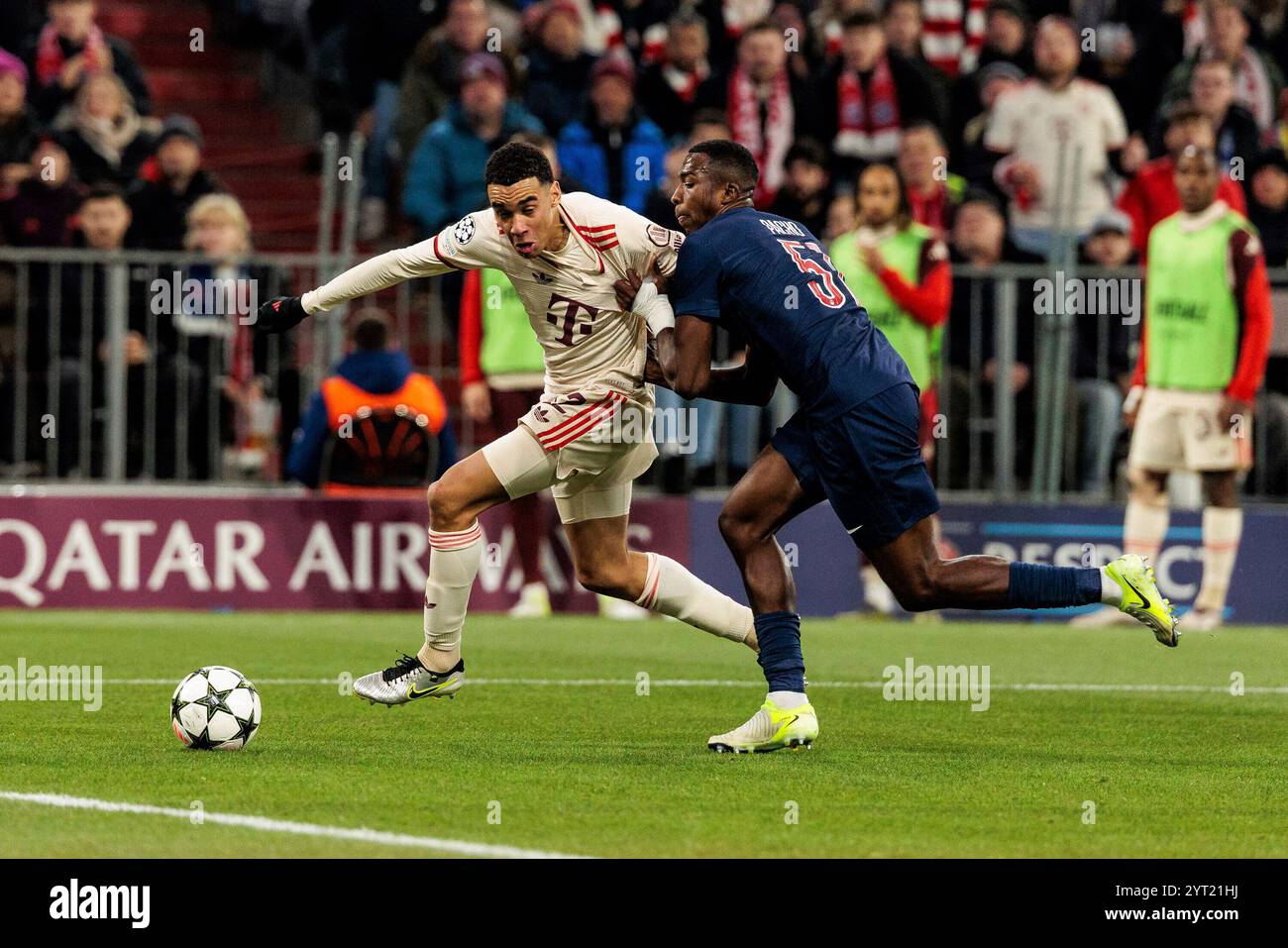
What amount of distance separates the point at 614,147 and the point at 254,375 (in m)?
3.06

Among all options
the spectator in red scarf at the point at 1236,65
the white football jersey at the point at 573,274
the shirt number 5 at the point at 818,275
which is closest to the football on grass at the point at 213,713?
the white football jersey at the point at 573,274

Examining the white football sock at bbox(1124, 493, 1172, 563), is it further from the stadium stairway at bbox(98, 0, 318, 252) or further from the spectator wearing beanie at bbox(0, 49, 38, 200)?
the spectator wearing beanie at bbox(0, 49, 38, 200)

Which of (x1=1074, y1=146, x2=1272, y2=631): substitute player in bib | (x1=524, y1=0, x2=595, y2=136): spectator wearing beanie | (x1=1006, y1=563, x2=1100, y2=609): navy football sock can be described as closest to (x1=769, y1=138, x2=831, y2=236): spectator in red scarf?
(x1=524, y1=0, x2=595, y2=136): spectator wearing beanie

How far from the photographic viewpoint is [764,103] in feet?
56.4

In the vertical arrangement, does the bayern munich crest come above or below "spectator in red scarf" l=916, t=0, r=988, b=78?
below

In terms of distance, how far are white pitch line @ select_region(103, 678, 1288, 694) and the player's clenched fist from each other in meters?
2.32

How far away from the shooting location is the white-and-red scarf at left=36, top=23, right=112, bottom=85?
17.9m

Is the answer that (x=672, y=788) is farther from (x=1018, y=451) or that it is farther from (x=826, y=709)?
(x=1018, y=451)

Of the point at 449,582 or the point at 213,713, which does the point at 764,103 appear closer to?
the point at 449,582

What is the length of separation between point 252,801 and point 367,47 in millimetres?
12614

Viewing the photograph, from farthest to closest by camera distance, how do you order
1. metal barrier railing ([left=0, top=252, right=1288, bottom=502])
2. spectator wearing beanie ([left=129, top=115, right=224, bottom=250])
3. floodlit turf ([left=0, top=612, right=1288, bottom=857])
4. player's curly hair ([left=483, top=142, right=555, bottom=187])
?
1. spectator wearing beanie ([left=129, top=115, right=224, bottom=250])
2. metal barrier railing ([left=0, top=252, right=1288, bottom=502])
3. player's curly hair ([left=483, top=142, right=555, bottom=187])
4. floodlit turf ([left=0, top=612, right=1288, bottom=857])

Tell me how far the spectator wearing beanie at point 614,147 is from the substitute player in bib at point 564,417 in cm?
683

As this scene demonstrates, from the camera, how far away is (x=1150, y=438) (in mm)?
14812
